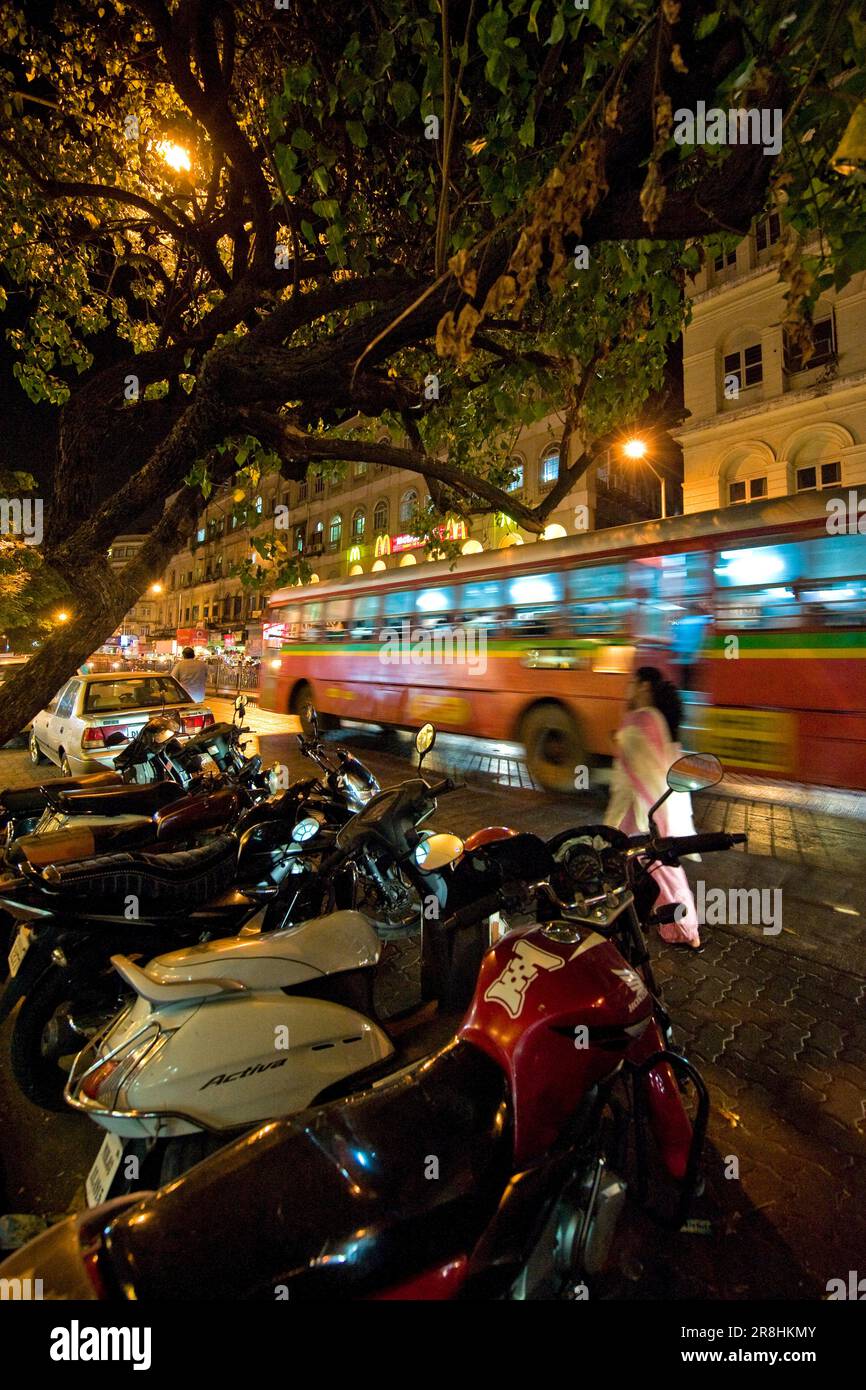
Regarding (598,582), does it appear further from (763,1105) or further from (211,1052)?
(211,1052)

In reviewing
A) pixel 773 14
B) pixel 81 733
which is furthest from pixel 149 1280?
pixel 81 733

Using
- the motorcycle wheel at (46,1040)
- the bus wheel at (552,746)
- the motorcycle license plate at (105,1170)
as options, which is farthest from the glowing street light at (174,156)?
the motorcycle license plate at (105,1170)

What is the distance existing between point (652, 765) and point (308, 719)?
10.7 meters

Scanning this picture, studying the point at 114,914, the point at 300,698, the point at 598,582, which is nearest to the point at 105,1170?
the point at 114,914

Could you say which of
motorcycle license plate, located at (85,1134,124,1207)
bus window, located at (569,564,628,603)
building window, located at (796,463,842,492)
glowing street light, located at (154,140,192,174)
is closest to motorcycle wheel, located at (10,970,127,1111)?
A: motorcycle license plate, located at (85,1134,124,1207)

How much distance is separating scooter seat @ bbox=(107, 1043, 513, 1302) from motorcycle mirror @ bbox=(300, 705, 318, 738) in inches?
462

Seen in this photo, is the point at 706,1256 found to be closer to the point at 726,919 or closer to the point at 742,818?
the point at 726,919

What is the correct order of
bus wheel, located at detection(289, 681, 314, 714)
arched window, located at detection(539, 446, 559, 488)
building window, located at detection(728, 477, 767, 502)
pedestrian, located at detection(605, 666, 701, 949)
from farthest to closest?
arched window, located at detection(539, 446, 559, 488)
building window, located at detection(728, 477, 767, 502)
bus wheel, located at detection(289, 681, 314, 714)
pedestrian, located at detection(605, 666, 701, 949)

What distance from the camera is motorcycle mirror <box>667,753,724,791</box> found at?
2.22 m

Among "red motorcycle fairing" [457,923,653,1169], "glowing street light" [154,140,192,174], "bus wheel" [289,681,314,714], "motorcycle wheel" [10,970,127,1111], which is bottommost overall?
"motorcycle wheel" [10,970,127,1111]

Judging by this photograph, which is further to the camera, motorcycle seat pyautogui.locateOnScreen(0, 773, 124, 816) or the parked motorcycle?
motorcycle seat pyautogui.locateOnScreen(0, 773, 124, 816)

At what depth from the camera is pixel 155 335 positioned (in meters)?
8.33

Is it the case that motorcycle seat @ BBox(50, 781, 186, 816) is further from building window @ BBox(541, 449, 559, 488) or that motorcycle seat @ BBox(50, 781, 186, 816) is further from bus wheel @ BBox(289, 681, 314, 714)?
building window @ BBox(541, 449, 559, 488)
